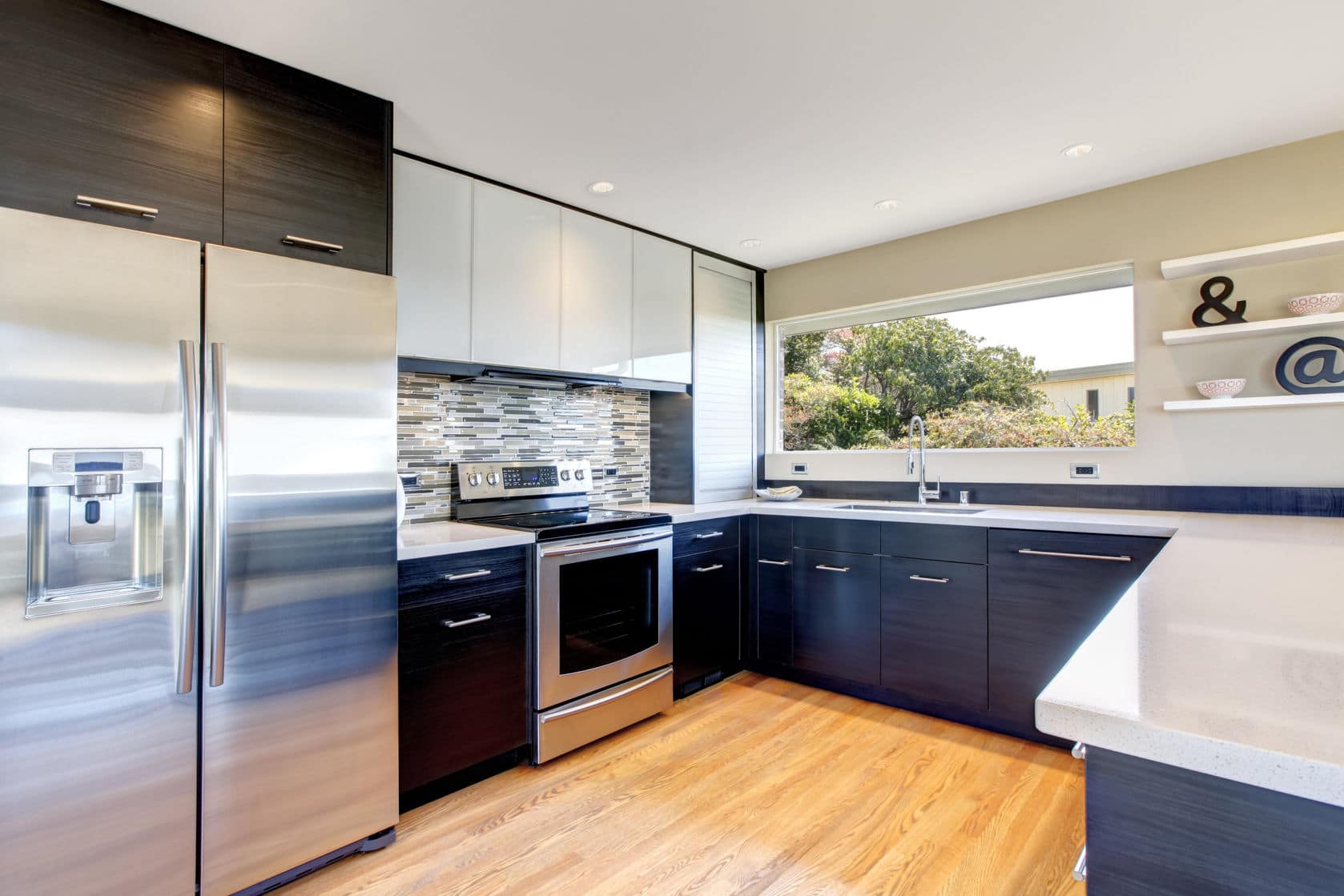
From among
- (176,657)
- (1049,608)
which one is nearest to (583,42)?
(176,657)

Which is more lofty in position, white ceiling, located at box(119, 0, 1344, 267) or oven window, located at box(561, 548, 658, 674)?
white ceiling, located at box(119, 0, 1344, 267)

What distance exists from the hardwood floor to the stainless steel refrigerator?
34cm

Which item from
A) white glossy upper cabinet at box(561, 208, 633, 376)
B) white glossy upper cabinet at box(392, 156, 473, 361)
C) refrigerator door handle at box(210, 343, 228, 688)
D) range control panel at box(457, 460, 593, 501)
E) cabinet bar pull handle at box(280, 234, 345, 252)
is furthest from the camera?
white glossy upper cabinet at box(561, 208, 633, 376)

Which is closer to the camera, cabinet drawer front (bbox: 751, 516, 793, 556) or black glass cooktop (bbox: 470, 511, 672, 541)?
black glass cooktop (bbox: 470, 511, 672, 541)

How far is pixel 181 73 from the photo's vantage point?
5.70 feet

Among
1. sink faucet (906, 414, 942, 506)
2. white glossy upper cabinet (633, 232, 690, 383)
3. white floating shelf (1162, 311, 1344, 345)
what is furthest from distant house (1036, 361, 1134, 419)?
white glossy upper cabinet (633, 232, 690, 383)

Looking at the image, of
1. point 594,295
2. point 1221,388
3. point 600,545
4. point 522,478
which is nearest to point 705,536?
point 600,545

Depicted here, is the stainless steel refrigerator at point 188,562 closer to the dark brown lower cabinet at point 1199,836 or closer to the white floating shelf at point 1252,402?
the dark brown lower cabinet at point 1199,836

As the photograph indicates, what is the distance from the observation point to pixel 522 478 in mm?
3064

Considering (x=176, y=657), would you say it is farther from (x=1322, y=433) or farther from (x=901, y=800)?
(x=1322, y=433)

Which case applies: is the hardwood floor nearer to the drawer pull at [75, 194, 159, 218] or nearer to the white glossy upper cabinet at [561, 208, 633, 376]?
the white glossy upper cabinet at [561, 208, 633, 376]

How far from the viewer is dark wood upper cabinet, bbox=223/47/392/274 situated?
1814mm

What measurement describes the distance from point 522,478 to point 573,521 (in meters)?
0.53

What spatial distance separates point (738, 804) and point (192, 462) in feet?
6.19
